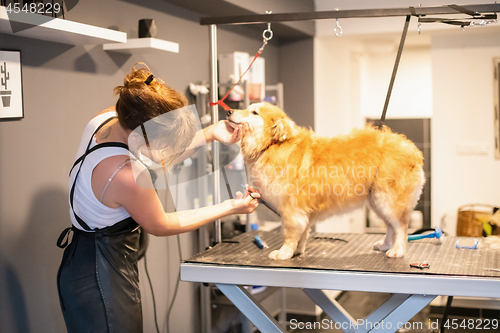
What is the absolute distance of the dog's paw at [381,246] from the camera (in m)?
1.68

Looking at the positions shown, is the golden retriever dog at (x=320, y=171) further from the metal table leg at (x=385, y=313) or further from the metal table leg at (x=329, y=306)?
the metal table leg at (x=329, y=306)

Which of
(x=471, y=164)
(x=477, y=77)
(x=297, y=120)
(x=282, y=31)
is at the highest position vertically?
(x=282, y=31)

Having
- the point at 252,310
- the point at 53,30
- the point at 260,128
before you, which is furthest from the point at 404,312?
the point at 53,30

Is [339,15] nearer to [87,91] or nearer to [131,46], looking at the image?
[131,46]

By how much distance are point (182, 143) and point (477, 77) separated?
355 centimetres

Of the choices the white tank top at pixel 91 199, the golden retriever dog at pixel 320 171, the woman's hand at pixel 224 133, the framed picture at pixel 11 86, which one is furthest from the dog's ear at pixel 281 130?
the framed picture at pixel 11 86

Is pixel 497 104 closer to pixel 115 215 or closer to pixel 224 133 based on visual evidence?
pixel 224 133

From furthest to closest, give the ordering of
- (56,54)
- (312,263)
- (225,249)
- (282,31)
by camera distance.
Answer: (282,31) → (56,54) → (225,249) → (312,263)

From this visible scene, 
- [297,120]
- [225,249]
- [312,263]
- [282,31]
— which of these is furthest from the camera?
[297,120]

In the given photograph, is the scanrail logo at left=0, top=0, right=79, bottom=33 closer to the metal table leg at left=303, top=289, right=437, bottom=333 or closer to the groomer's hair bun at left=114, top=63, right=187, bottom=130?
the groomer's hair bun at left=114, top=63, right=187, bottom=130

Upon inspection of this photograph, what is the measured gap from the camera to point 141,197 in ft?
4.33

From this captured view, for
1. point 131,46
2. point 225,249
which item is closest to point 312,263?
point 225,249

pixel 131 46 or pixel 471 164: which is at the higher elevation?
pixel 131 46

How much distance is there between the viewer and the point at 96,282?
1.40m
